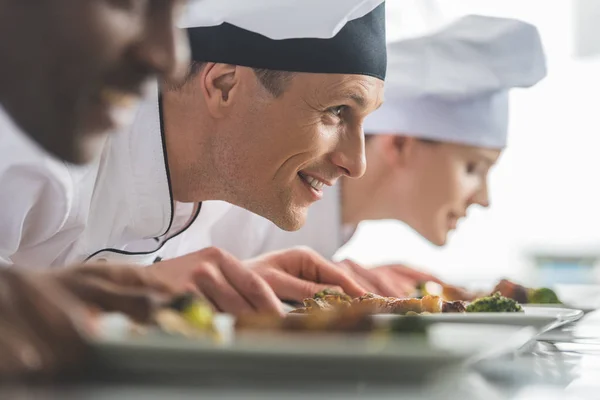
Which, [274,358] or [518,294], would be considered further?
[518,294]

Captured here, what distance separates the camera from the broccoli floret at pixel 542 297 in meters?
1.25

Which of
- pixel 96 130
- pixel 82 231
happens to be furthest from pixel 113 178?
pixel 96 130

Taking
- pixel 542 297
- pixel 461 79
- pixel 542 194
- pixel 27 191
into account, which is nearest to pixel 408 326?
pixel 27 191

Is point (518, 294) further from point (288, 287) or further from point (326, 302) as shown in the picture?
point (326, 302)

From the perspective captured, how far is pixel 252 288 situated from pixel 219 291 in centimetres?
4

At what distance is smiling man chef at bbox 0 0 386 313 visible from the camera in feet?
3.93

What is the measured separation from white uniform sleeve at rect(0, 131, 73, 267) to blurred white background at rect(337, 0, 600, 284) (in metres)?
2.14

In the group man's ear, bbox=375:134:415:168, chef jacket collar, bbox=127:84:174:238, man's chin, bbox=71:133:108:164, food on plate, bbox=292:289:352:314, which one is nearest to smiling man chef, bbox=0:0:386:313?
chef jacket collar, bbox=127:84:174:238

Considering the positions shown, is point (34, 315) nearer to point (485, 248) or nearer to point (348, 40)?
point (348, 40)

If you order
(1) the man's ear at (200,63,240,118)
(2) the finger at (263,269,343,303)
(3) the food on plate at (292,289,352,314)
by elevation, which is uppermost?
(1) the man's ear at (200,63,240,118)

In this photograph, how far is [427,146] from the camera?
219cm

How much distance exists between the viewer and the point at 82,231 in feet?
4.16

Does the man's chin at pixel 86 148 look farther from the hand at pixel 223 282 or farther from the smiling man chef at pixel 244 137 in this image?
the smiling man chef at pixel 244 137

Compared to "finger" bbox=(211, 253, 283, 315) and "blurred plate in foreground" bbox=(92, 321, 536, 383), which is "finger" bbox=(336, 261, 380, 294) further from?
"blurred plate in foreground" bbox=(92, 321, 536, 383)
